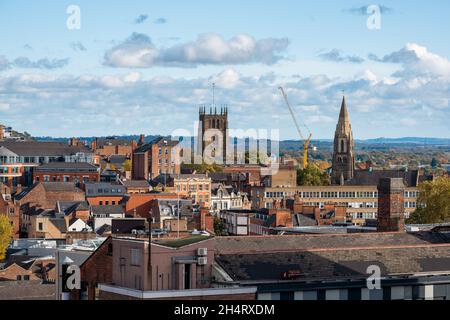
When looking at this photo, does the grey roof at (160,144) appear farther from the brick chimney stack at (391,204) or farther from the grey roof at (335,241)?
the grey roof at (335,241)

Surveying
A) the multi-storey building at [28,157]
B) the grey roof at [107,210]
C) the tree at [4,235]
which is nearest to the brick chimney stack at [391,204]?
the tree at [4,235]

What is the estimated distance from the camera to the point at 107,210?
Result: 125 metres

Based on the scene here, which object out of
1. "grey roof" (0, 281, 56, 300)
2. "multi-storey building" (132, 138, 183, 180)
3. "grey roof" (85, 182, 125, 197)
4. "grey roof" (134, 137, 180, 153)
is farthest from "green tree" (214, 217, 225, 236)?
"grey roof" (134, 137, 180, 153)

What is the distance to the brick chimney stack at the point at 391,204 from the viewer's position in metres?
55.8

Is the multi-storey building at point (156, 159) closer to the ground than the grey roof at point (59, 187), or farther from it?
farther from it

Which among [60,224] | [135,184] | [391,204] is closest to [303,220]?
[60,224]

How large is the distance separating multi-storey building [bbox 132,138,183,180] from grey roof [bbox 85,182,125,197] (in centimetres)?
3754

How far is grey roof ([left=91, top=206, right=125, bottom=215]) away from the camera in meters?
124

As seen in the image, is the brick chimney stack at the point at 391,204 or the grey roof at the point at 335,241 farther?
the brick chimney stack at the point at 391,204

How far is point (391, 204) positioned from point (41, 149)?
128m

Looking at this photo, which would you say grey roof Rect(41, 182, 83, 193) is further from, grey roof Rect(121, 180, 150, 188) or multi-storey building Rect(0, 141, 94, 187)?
multi-storey building Rect(0, 141, 94, 187)

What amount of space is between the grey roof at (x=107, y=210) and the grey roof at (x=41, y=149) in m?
51.3
